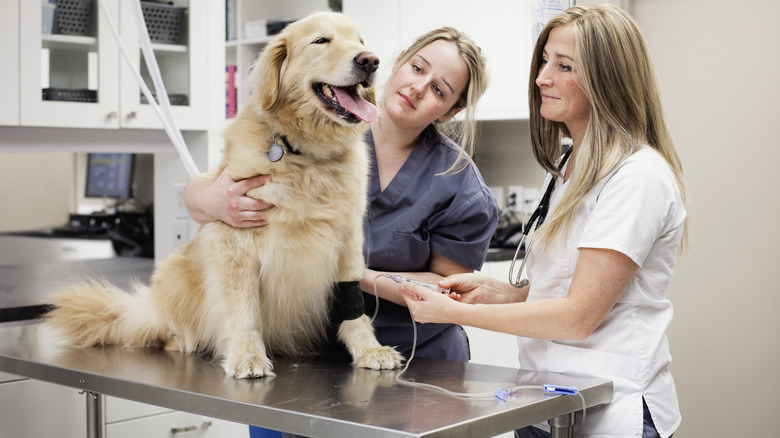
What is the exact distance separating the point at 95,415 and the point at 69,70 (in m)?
1.49

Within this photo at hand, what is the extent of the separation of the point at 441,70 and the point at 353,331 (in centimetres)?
63

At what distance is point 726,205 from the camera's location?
301 centimetres

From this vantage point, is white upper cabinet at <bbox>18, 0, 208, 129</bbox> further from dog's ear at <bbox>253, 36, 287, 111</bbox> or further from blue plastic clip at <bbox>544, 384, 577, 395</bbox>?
blue plastic clip at <bbox>544, 384, 577, 395</bbox>

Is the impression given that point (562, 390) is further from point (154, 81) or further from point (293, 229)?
point (154, 81)

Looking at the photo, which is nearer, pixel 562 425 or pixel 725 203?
pixel 562 425

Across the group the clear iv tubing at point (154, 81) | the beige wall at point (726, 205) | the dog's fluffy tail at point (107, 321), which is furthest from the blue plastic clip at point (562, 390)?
the beige wall at point (726, 205)

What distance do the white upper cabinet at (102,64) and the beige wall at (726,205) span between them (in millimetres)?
1966

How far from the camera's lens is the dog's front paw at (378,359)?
1.46 meters

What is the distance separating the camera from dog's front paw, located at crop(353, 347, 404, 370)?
1.46 metres

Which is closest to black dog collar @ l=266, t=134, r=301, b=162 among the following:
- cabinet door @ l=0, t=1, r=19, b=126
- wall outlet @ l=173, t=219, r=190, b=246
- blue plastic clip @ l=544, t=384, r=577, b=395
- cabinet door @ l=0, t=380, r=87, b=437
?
blue plastic clip @ l=544, t=384, r=577, b=395

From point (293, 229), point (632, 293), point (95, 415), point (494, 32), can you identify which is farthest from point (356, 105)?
point (494, 32)

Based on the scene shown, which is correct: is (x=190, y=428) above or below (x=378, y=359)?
below

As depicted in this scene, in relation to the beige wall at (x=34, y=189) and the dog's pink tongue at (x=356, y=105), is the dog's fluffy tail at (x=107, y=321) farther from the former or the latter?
the beige wall at (x=34, y=189)

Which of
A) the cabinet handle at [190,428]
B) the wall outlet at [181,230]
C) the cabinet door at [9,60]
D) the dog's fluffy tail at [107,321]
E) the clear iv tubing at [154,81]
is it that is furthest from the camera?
the wall outlet at [181,230]
